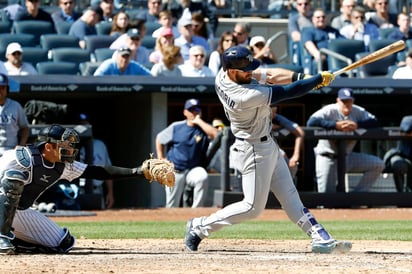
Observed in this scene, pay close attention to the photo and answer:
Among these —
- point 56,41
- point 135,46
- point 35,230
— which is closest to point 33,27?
point 56,41

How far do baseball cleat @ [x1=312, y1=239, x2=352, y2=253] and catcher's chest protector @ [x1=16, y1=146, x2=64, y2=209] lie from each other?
186 cm

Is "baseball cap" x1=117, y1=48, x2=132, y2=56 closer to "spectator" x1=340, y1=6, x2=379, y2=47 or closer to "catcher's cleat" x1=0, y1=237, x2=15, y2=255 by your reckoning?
"spectator" x1=340, y1=6, x2=379, y2=47

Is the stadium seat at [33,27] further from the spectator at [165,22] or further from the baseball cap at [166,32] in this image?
the baseball cap at [166,32]

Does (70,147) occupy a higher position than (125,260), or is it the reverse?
(70,147)

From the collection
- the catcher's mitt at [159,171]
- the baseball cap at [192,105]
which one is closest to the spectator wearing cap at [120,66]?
the baseball cap at [192,105]

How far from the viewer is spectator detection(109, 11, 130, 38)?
46.8 feet

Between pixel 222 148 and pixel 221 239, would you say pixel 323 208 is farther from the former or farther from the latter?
pixel 221 239

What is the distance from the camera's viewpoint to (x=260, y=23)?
55.3 feet

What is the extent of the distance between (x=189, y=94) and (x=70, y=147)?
23.5 feet

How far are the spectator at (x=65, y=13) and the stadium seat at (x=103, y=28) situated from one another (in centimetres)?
55

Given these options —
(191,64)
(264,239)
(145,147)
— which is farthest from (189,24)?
(264,239)

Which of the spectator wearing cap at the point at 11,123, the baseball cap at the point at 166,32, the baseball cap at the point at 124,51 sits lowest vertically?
the spectator wearing cap at the point at 11,123

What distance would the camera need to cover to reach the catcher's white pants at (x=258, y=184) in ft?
23.0

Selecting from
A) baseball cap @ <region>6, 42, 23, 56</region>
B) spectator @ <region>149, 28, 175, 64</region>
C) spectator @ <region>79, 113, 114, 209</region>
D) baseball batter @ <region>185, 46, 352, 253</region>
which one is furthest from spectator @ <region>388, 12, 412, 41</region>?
baseball batter @ <region>185, 46, 352, 253</region>
